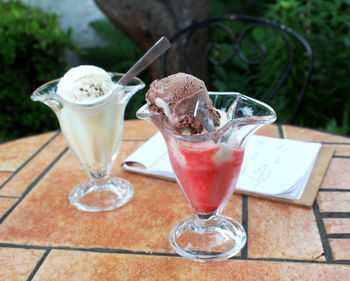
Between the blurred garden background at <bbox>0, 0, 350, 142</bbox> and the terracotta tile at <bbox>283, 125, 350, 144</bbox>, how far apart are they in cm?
104

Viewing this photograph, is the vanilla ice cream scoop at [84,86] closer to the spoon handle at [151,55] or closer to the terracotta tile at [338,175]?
the spoon handle at [151,55]

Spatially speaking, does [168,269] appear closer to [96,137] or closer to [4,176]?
[96,137]

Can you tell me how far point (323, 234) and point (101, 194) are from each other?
520 millimetres

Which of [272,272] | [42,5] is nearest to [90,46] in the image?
[42,5]

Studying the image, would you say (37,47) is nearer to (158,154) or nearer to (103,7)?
(103,7)

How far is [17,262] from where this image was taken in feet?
2.49

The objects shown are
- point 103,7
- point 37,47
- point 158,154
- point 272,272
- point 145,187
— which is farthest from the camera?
point 37,47

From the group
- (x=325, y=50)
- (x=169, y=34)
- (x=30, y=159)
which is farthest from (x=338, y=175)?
(x=169, y=34)

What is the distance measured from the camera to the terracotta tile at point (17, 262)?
28.6 inches

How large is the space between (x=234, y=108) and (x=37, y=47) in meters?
2.09

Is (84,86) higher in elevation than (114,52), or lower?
higher

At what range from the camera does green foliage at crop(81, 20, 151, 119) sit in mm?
2955

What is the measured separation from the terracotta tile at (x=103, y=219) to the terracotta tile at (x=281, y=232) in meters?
0.05

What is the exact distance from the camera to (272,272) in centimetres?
69
